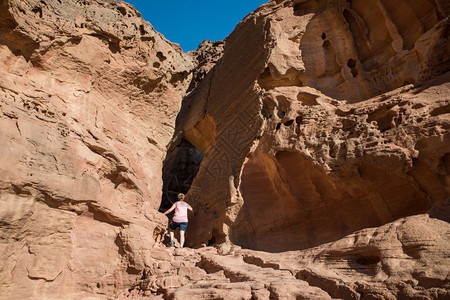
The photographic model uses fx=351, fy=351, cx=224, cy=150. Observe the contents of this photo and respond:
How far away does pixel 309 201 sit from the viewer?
711cm

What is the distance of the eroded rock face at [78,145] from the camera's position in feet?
15.8

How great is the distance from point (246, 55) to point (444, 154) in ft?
19.6

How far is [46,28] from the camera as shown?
21.7ft

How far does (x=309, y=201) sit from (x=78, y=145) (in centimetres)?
449

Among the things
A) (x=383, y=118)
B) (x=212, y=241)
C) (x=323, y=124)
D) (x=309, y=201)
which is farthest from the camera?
(x=212, y=241)

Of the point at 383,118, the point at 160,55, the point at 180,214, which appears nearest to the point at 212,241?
Result: the point at 180,214

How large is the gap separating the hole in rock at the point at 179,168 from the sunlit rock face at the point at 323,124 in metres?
3.60

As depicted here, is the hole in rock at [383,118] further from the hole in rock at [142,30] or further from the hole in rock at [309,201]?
the hole in rock at [142,30]

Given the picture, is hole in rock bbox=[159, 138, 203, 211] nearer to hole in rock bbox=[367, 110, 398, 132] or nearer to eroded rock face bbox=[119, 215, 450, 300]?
eroded rock face bbox=[119, 215, 450, 300]

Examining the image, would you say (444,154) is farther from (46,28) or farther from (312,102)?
(46,28)

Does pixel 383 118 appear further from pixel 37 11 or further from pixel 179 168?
pixel 179 168

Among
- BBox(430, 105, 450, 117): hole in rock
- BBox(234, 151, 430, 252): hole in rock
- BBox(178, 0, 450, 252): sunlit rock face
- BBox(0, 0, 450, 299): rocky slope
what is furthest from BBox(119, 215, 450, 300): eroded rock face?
BBox(430, 105, 450, 117): hole in rock

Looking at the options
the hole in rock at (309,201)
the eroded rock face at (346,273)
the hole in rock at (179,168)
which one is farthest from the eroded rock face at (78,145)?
the hole in rock at (179,168)

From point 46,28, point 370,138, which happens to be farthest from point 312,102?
point 46,28
